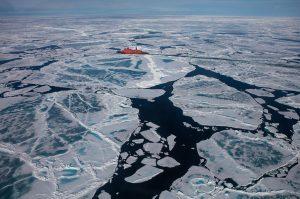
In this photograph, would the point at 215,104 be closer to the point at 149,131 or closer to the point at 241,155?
the point at 149,131

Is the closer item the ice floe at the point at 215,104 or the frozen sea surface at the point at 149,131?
the frozen sea surface at the point at 149,131

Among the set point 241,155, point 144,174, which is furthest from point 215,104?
point 144,174

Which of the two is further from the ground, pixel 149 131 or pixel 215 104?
pixel 215 104

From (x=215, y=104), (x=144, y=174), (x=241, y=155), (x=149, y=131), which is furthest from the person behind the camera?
(x=215, y=104)

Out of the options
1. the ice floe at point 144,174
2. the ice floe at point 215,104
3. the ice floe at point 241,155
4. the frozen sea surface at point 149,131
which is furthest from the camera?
the ice floe at point 215,104

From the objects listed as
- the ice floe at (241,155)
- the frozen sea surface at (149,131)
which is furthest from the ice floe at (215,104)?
the ice floe at (241,155)

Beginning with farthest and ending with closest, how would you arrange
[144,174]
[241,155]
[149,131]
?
[149,131], [241,155], [144,174]

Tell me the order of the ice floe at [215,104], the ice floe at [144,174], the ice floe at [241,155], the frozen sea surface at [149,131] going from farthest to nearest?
the ice floe at [215,104]
the ice floe at [241,155]
the ice floe at [144,174]
the frozen sea surface at [149,131]

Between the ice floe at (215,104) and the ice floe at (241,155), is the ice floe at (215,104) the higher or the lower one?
the higher one

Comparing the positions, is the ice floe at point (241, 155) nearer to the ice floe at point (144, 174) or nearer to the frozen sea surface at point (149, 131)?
the frozen sea surface at point (149, 131)
